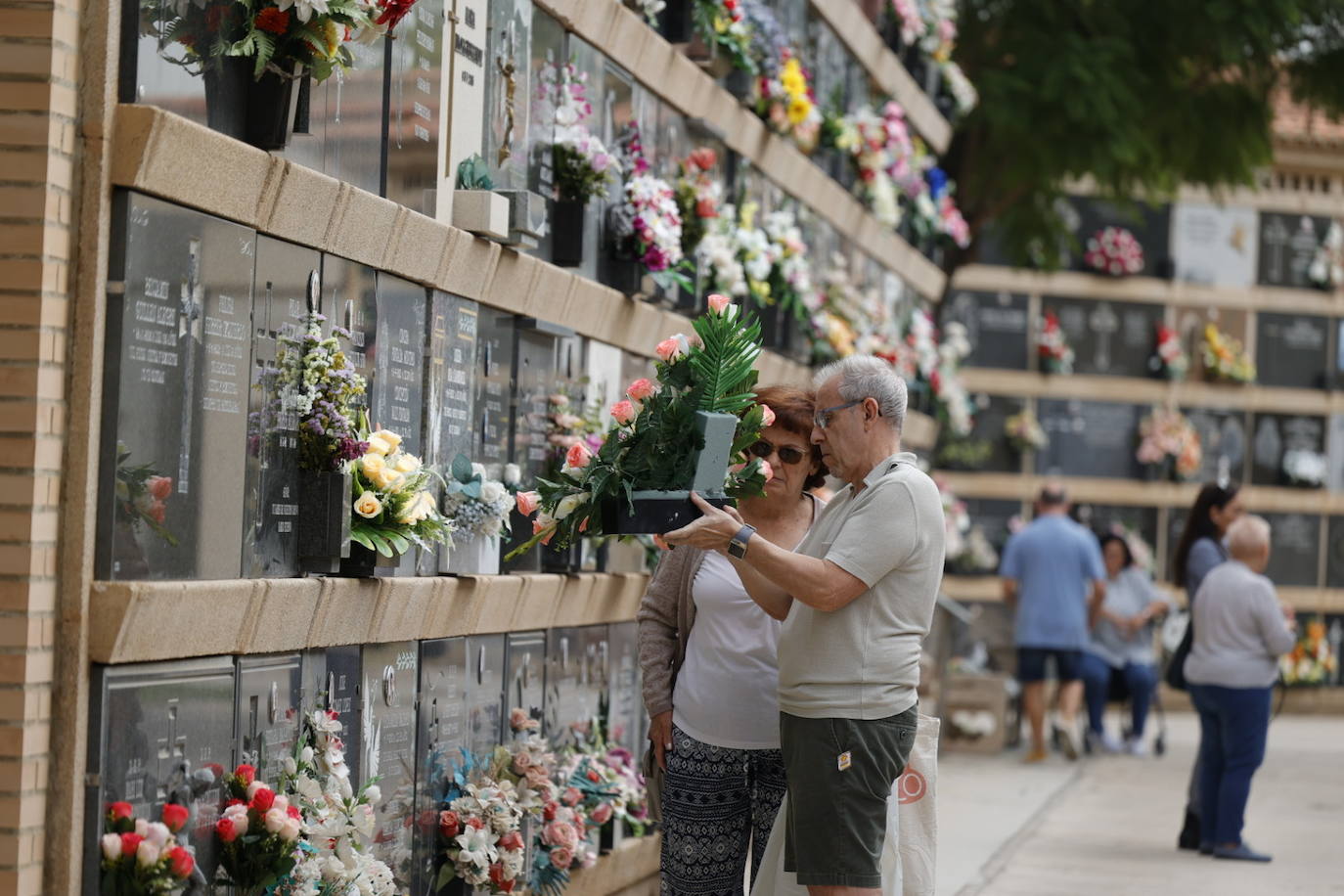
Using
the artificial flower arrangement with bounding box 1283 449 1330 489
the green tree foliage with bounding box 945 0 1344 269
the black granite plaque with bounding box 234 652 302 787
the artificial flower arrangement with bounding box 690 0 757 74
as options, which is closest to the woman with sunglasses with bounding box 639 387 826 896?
the black granite plaque with bounding box 234 652 302 787

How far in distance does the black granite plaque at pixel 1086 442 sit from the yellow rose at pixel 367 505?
14.6 metres

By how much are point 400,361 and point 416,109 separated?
0.65 m

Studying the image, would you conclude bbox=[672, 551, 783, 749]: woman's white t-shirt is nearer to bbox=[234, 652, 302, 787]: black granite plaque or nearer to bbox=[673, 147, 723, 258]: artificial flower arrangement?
bbox=[234, 652, 302, 787]: black granite plaque

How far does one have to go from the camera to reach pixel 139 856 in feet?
11.8

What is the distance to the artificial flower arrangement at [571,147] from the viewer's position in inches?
250

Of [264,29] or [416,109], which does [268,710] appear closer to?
[264,29]

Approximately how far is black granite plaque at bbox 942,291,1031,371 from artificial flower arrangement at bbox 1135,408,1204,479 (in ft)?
4.21

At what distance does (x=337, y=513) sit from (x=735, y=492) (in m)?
0.87

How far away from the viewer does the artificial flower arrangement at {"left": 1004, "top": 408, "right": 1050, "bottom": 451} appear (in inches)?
725

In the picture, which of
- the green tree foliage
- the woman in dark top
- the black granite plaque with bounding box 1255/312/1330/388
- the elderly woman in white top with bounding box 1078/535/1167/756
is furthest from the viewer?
the black granite plaque with bounding box 1255/312/1330/388

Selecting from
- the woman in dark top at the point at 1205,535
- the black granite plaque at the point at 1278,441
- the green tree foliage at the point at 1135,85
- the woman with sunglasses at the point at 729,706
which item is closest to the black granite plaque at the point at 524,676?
the woman with sunglasses at the point at 729,706

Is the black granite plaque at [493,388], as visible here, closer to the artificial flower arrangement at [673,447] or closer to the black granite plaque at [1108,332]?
the artificial flower arrangement at [673,447]

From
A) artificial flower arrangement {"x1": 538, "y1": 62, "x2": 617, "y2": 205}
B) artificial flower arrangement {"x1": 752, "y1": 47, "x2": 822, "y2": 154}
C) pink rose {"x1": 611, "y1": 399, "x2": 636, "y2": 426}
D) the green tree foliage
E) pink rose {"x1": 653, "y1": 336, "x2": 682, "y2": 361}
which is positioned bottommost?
pink rose {"x1": 611, "y1": 399, "x2": 636, "y2": 426}

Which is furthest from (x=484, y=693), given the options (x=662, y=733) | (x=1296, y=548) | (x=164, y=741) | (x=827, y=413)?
(x=1296, y=548)
